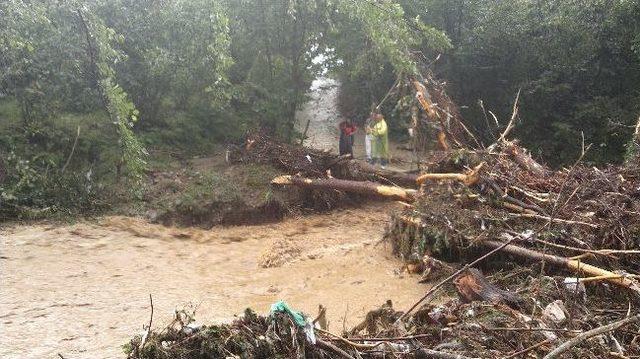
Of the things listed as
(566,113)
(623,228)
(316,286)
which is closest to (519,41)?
(566,113)

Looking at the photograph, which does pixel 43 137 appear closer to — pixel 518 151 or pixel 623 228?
pixel 518 151

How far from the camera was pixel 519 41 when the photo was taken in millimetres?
13367

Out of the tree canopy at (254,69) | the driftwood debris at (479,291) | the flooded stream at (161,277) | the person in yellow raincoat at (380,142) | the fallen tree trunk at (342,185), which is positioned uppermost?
the tree canopy at (254,69)

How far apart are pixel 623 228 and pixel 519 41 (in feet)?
29.5

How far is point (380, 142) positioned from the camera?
484 inches

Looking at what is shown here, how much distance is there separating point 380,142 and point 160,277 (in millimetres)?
6994

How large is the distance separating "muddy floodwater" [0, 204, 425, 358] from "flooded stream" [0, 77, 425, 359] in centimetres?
1

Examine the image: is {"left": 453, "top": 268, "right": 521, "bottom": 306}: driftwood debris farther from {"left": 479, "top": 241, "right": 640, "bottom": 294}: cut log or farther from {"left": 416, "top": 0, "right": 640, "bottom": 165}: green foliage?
{"left": 416, "top": 0, "right": 640, "bottom": 165}: green foliage

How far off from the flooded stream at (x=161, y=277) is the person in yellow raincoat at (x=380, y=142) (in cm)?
347

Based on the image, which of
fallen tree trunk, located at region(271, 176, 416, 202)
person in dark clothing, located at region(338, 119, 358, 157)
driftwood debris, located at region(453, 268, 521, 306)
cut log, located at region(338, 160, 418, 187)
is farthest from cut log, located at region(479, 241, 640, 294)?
person in dark clothing, located at region(338, 119, 358, 157)

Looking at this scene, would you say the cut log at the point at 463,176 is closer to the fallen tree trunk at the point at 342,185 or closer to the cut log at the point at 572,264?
the fallen tree trunk at the point at 342,185

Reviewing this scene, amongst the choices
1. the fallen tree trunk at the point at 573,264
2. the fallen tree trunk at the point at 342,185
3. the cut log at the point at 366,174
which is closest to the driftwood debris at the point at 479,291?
the fallen tree trunk at the point at 573,264

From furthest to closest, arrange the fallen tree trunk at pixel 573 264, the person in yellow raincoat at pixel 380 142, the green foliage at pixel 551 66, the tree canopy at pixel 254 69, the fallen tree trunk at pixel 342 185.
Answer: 1. the person in yellow raincoat at pixel 380 142
2. the green foliage at pixel 551 66
3. the fallen tree trunk at pixel 342 185
4. the tree canopy at pixel 254 69
5. the fallen tree trunk at pixel 573 264

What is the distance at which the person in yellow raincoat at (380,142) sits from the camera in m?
11.9
